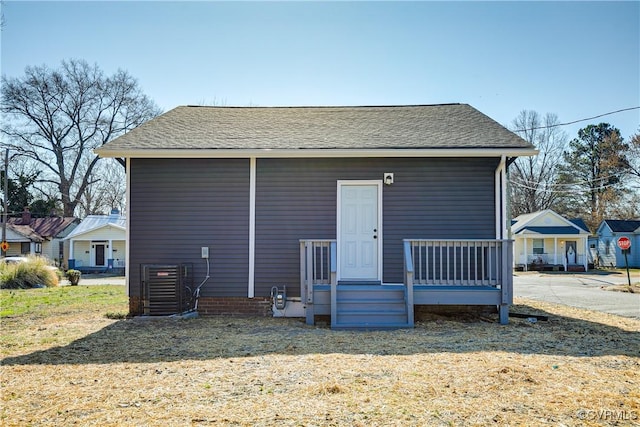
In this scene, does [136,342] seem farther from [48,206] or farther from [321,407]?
[48,206]

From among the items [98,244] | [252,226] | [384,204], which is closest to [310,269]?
[252,226]

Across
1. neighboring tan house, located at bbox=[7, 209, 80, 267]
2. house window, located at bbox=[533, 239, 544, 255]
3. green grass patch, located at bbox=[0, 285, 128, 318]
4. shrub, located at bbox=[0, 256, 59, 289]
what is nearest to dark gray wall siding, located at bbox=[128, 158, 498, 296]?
green grass patch, located at bbox=[0, 285, 128, 318]

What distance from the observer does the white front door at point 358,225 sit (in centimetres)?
880

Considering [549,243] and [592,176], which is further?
[592,176]

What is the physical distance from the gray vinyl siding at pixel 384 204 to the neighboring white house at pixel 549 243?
855 inches

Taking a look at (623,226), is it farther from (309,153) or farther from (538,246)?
(309,153)

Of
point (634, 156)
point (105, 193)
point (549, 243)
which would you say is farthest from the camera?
point (105, 193)

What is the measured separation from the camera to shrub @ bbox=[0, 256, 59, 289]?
16.9m

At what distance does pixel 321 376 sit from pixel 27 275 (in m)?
16.3

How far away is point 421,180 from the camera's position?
8766 mm

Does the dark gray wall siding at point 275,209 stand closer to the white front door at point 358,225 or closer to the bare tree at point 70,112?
the white front door at point 358,225

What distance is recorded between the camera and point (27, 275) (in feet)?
56.9

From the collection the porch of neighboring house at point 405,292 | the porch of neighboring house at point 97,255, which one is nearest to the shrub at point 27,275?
the porch of neighboring house at point 405,292

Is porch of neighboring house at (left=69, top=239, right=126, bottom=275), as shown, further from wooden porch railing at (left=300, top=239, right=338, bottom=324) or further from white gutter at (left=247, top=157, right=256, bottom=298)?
wooden porch railing at (left=300, top=239, right=338, bottom=324)
